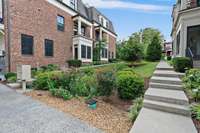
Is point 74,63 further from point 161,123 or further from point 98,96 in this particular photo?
point 161,123

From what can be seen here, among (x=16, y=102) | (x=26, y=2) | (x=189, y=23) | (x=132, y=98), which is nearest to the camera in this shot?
(x=16, y=102)

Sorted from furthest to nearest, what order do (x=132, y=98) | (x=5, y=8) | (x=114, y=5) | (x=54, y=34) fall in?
(x=114, y=5) → (x=54, y=34) → (x=5, y=8) → (x=132, y=98)

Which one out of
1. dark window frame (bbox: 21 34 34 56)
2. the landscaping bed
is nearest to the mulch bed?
the landscaping bed

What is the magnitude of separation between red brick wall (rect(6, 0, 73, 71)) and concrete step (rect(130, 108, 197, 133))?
37.8ft

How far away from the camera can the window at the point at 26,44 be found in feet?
42.2

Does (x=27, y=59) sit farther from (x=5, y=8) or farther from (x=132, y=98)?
(x=132, y=98)

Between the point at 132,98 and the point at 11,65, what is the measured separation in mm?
10219

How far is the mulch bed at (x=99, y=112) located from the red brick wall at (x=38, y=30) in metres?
7.67

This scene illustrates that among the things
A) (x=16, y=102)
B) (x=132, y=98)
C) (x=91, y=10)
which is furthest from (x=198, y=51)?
(x=91, y=10)

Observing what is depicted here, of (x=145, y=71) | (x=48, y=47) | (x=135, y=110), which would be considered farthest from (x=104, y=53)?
(x=135, y=110)

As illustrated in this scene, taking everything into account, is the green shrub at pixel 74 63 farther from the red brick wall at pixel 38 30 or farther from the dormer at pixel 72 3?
the dormer at pixel 72 3

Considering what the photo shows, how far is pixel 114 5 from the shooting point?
20.5 m

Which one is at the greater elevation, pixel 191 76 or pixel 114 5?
pixel 114 5

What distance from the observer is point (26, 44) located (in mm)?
13188
